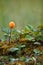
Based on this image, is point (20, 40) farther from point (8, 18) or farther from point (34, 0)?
point (34, 0)

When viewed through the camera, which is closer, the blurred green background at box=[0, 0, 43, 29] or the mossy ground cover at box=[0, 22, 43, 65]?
the mossy ground cover at box=[0, 22, 43, 65]

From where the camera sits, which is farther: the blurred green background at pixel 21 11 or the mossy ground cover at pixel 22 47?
the blurred green background at pixel 21 11

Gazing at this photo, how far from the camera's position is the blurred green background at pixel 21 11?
10.7 feet

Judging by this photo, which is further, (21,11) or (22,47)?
(21,11)

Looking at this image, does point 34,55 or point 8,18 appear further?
point 8,18

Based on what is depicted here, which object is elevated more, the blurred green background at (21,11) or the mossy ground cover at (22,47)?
the blurred green background at (21,11)

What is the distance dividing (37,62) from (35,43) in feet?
0.53

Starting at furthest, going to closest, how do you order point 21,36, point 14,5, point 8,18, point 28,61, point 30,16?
point 14,5 → point 30,16 → point 8,18 → point 21,36 → point 28,61

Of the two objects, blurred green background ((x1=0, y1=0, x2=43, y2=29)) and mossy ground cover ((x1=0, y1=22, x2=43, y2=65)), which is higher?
blurred green background ((x1=0, y1=0, x2=43, y2=29))

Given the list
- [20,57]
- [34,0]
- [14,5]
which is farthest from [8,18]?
[20,57]

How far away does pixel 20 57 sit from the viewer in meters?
0.95

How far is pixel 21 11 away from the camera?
378 cm

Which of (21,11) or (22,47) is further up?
(21,11)

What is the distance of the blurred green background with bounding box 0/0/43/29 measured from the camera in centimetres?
327
